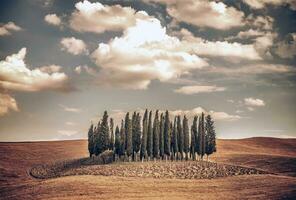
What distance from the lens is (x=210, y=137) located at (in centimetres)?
7656

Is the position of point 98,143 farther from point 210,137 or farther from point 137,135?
point 210,137

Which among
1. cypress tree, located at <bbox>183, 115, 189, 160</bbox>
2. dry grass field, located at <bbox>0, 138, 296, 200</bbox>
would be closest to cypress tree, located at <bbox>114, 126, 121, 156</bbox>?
cypress tree, located at <bbox>183, 115, 189, 160</bbox>

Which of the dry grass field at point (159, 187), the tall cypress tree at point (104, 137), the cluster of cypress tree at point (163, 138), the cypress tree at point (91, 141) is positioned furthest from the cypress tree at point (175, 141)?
the cypress tree at point (91, 141)

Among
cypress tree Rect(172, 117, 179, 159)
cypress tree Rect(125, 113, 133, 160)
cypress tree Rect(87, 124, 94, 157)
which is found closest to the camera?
cypress tree Rect(125, 113, 133, 160)

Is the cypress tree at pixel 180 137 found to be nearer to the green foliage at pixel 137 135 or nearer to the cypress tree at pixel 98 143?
the green foliage at pixel 137 135

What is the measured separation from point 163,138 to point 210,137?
405 inches

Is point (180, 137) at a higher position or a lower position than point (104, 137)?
lower

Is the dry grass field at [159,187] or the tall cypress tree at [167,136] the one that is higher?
the tall cypress tree at [167,136]

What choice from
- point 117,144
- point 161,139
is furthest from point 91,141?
point 161,139

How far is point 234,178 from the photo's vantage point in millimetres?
53219

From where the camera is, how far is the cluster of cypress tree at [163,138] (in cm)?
7394

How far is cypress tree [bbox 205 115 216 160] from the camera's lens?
75.9 meters

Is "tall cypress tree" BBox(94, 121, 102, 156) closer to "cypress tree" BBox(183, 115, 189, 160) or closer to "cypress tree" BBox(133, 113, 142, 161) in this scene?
"cypress tree" BBox(133, 113, 142, 161)

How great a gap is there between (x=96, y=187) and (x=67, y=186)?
13.2ft
